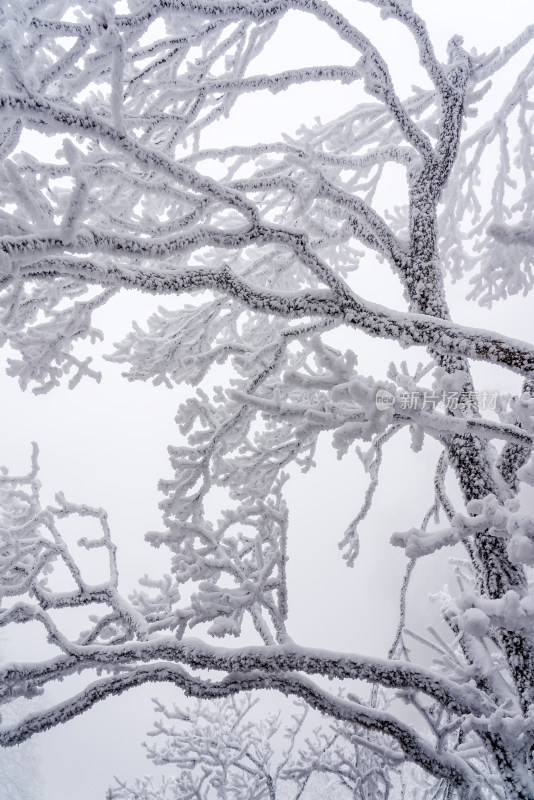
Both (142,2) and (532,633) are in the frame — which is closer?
(532,633)

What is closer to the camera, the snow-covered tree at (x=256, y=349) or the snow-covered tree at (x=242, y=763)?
the snow-covered tree at (x=256, y=349)

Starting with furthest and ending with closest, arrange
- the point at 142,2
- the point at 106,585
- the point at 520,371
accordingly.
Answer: the point at 106,585 → the point at 142,2 → the point at 520,371

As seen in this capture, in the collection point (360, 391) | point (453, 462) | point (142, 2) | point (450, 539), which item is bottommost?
point (450, 539)

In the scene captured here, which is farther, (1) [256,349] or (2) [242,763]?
(2) [242,763]

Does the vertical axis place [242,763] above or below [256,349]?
below

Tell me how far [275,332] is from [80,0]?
3103mm

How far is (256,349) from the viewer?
152 inches

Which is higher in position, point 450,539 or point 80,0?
point 80,0

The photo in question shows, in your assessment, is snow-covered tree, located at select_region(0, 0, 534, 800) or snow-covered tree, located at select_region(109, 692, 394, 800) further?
snow-covered tree, located at select_region(109, 692, 394, 800)

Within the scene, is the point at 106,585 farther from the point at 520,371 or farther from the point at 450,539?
the point at 520,371

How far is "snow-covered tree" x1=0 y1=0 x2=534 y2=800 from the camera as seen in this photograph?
1763 millimetres

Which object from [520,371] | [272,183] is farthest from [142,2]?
[520,371]

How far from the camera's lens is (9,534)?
14.9 ft

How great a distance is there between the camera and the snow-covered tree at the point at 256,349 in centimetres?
176
